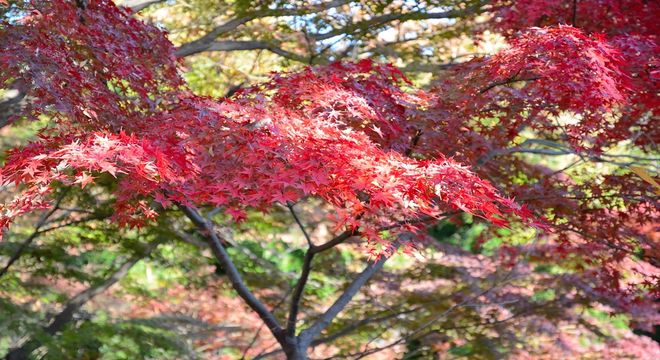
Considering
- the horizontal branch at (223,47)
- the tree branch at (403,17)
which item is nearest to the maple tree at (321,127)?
the horizontal branch at (223,47)

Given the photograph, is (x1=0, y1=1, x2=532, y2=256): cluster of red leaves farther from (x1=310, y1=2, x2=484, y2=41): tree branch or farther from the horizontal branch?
(x1=310, y1=2, x2=484, y2=41): tree branch

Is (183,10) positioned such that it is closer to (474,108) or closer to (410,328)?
(410,328)

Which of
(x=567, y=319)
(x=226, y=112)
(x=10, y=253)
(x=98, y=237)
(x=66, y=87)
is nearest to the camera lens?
(x=226, y=112)

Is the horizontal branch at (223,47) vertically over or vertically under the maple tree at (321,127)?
over

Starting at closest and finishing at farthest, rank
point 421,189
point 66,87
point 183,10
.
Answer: point 421,189, point 66,87, point 183,10

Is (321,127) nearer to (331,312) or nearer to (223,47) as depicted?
(331,312)

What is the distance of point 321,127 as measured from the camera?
310 cm

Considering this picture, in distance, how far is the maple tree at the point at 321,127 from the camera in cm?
285

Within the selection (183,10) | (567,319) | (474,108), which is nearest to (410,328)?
(567,319)

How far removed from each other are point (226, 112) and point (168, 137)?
0.82 ft

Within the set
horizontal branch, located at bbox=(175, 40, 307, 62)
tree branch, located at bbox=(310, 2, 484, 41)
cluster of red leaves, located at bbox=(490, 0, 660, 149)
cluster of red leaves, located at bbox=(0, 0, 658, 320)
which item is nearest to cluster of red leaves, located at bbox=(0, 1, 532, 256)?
cluster of red leaves, located at bbox=(0, 0, 658, 320)

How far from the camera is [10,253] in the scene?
565cm

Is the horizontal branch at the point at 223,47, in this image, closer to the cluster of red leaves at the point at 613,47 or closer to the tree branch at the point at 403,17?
the tree branch at the point at 403,17

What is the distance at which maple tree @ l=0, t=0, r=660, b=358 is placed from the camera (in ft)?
9.35
